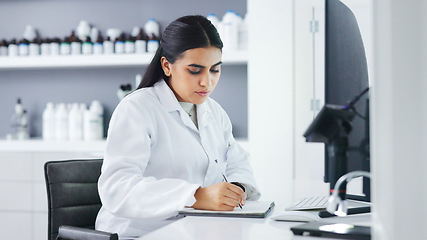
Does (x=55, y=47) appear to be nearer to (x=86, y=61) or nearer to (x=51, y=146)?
(x=86, y=61)

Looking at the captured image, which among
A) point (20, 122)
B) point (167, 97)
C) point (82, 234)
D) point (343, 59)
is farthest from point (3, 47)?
point (343, 59)

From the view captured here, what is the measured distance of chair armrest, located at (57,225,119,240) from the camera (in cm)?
128

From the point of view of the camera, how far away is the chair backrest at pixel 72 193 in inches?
61.1

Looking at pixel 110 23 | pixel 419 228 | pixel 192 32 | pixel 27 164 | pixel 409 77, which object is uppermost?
pixel 110 23

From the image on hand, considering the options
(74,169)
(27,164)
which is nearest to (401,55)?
(74,169)

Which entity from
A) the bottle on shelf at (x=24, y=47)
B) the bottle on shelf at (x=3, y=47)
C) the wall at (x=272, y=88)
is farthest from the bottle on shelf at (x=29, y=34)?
the wall at (x=272, y=88)

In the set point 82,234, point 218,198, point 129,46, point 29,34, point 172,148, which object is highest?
point 29,34

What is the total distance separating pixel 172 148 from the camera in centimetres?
155

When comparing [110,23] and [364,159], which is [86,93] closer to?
[110,23]

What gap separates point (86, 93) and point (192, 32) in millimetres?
2282

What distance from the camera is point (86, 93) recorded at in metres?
3.67

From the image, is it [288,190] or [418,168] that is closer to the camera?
[418,168]

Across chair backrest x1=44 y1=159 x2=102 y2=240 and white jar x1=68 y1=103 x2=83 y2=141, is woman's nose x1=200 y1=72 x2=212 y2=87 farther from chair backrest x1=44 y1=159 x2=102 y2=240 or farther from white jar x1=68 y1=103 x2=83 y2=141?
white jar x1=68 y1=103 x2=83 y2=141

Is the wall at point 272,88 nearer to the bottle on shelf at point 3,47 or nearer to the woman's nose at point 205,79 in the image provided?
the woman's nose at point 205,79
